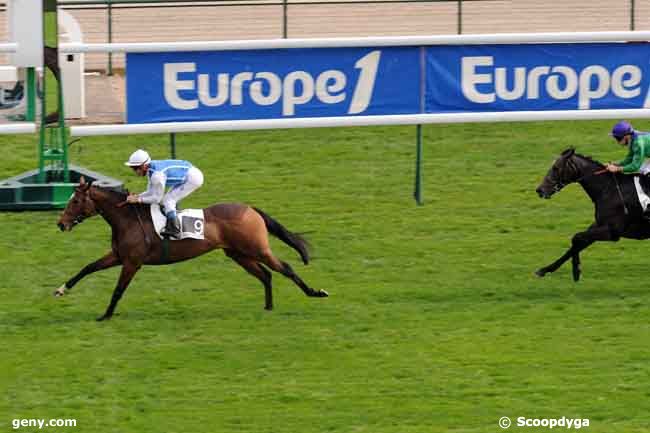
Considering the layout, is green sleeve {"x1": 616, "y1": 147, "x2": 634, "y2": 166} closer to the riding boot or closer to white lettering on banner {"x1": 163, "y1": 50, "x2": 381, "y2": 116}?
A: white lettering on banner {"x1": 163, "y1": 50, "x2": 381, "y2": 116}

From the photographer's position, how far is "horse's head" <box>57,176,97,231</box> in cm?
1606

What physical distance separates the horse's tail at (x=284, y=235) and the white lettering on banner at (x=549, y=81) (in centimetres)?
426

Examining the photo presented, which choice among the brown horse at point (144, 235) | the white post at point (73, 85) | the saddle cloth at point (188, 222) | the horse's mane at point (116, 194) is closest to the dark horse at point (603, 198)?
the brown horse at point (144, 235)

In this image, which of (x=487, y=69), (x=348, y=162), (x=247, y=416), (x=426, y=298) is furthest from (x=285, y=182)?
(x=247, y=416)

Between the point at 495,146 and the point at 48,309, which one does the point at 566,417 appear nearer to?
the point at 48,309

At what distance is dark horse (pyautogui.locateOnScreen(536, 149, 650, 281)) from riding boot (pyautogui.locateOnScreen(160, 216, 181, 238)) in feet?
12.2

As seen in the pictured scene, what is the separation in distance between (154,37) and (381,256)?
400 inches

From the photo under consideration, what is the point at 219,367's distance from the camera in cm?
1496

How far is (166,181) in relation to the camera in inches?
635

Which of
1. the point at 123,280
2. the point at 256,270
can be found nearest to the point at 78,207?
the point at 123,280

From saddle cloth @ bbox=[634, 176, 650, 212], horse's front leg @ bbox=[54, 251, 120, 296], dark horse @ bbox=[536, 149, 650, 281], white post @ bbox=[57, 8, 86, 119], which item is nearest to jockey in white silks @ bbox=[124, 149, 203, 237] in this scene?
horse's front leg @ bbox=[54, 251, 120, 296]

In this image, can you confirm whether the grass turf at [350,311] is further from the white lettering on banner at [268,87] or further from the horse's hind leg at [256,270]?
the white lettering on banner at [268,87]

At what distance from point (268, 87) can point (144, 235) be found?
4.10 m

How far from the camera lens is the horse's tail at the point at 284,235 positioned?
53.8 ft
